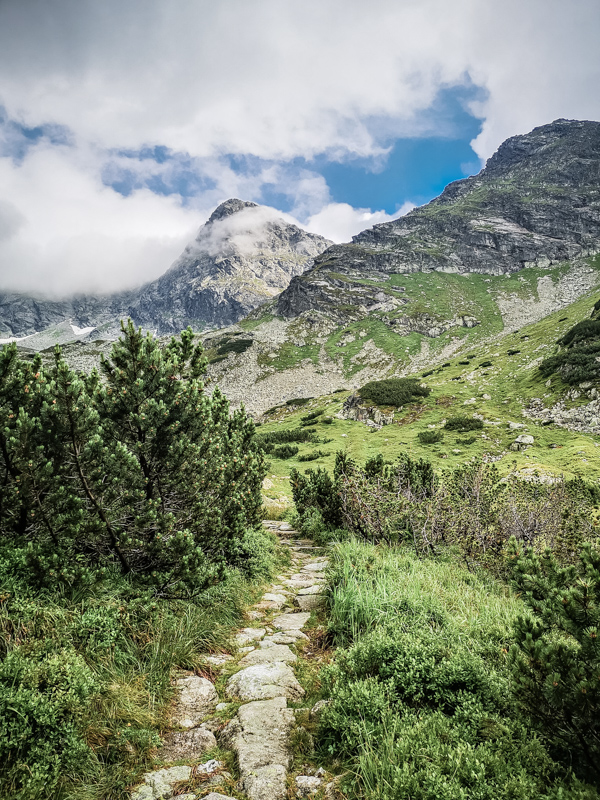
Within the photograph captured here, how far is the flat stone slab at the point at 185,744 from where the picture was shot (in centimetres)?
375

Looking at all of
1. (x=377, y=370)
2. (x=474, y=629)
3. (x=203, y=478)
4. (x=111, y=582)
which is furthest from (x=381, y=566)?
(x=377, y=370)

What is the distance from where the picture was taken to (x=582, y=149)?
178 metres

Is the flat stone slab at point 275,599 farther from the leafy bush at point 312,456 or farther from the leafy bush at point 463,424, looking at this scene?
the leafy bush at point 463,424

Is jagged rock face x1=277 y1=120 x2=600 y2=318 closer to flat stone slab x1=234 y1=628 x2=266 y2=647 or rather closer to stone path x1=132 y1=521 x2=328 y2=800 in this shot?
flat stone slab x1=234 y1=628 x2=266 y2=647

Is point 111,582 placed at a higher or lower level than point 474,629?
higher

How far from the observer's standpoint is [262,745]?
150 inches

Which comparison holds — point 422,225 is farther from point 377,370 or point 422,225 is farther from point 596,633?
point 596,633

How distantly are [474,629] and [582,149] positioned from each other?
829 ft

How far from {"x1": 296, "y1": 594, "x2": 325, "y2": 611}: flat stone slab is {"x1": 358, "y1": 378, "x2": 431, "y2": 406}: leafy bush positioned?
33154 millimetres

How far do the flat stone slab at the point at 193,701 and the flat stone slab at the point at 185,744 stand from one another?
172 mm

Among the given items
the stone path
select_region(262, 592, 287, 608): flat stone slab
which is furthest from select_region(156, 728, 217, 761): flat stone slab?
select_region(262, 592, 287, 608): flat stone slab

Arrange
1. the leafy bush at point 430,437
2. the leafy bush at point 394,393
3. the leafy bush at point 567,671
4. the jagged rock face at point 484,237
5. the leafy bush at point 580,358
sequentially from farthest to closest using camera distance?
the jagged rock face at point 484,237
the leafy bush at point 394,393
the leafy bush at point 580,358
the leafy bush at point 430,437
the leafy bush at point 567,671

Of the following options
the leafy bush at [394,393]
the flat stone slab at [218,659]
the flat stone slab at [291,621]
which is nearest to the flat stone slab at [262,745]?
the flat stone slab at [218,659]

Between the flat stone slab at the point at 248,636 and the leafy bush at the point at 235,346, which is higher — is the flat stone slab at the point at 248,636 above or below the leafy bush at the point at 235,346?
below
